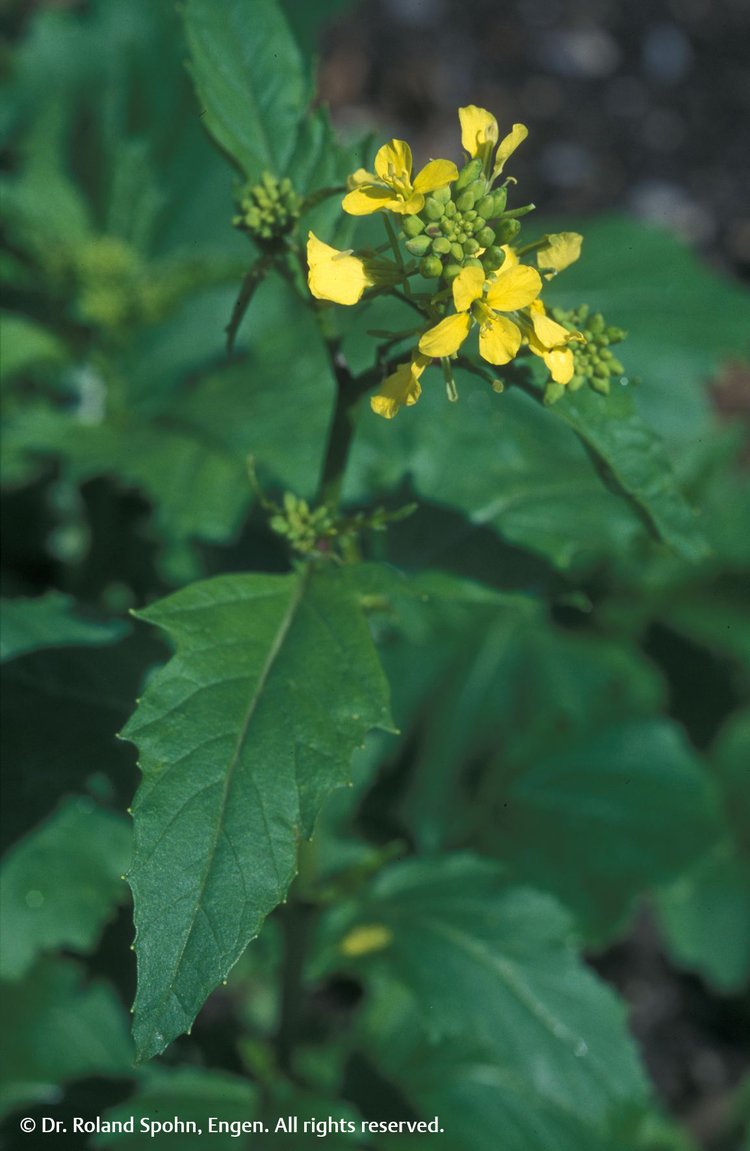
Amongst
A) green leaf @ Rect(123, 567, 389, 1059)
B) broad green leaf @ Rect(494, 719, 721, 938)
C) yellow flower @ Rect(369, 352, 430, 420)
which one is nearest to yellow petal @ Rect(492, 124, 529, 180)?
yellow flower @ Rect(369, 352, 430, 420)

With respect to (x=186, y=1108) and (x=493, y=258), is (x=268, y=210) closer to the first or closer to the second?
(x=493, y=258)

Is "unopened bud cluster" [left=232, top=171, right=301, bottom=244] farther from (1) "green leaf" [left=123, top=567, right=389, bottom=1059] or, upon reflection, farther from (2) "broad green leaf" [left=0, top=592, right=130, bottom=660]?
(2) "broad green leaf" [left=0, top=592, right=130, bottom=660]

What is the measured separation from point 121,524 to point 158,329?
70cm

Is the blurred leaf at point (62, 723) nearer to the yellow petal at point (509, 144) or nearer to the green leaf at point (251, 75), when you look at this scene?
the green leaf at point (251, 75)

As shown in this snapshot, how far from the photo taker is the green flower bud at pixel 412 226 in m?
1.69

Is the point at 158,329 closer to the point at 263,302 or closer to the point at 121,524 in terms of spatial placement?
the point at 263,302

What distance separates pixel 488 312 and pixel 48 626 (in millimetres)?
1173

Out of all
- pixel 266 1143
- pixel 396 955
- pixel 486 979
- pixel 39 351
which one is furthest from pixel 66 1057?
pixel 39 351

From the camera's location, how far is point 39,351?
132 inches

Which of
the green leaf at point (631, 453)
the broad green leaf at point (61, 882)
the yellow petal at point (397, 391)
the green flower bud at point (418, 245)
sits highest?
the green flower bud at point (418, 245)

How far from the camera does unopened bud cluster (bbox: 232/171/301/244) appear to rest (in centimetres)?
184

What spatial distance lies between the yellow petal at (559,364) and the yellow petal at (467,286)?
0.15m

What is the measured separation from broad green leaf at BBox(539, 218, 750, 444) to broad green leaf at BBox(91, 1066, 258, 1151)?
256 cm

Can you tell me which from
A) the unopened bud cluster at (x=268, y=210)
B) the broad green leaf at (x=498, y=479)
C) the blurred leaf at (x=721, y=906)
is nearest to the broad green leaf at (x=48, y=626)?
the broad green leaf at (x=498, y=479)
